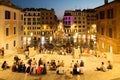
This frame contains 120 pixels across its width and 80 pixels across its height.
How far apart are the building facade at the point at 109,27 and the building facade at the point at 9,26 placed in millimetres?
16794

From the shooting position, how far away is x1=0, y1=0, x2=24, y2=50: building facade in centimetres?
3716

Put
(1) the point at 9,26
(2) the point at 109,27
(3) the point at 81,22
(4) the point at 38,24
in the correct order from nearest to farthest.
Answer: (2) the point at 109,27 → (1) the point at 9,26 → (4) the point at 38,24 → (3) the point at 81,22

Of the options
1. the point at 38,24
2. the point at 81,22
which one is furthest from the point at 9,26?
the point at 81,22

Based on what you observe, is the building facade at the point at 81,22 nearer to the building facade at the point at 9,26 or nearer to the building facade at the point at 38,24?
the building facade at the point at 38,24

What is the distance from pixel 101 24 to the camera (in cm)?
4412

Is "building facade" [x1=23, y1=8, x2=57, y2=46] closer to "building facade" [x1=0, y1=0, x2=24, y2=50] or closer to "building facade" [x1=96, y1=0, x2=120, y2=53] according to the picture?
"building facade" [x1=0, y1=0, x2=24, y2=50]

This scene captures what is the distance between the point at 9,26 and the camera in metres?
41.1

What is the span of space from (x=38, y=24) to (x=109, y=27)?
58.9m

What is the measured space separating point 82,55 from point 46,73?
12.1 meters

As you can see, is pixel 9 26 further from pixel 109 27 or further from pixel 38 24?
pixel 38 24

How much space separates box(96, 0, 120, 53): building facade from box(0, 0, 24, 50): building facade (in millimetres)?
16794

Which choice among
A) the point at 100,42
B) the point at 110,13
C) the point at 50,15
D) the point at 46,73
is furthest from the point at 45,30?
the point at 46,73

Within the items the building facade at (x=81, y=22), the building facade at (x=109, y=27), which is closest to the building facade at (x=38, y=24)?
the building facade at (x=81, y=22)

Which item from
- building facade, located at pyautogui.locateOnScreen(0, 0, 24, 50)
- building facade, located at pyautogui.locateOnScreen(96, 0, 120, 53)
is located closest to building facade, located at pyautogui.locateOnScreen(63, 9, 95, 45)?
building facade, located at pyautogui.locateOnScreen(0, 0, 24, 50)
